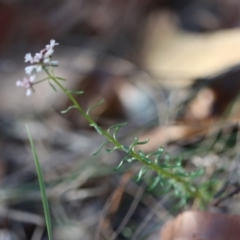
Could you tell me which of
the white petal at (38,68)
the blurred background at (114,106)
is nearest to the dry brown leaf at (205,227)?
the blurred background at (114,106)

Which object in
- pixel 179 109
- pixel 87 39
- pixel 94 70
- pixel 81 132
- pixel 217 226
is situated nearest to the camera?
pixel 217 226

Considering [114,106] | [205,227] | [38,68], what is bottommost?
[205,227]

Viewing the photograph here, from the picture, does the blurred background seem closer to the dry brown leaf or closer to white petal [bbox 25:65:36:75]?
the dry brown leaf

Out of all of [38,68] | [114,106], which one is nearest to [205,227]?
[38,68]

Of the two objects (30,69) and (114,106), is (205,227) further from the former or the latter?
(114,106)

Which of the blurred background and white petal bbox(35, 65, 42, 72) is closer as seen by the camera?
white petal bbox(35, 65, 42, 72)

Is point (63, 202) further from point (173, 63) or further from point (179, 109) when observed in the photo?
point (173, 63)

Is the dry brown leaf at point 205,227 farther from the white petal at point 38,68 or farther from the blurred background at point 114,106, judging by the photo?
the white petal at point 38,68

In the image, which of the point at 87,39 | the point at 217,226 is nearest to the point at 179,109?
the point at 217,226

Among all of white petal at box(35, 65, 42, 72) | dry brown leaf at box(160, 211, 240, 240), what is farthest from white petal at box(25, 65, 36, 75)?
dry brown leaf at box(160, 211, 240, 240)
